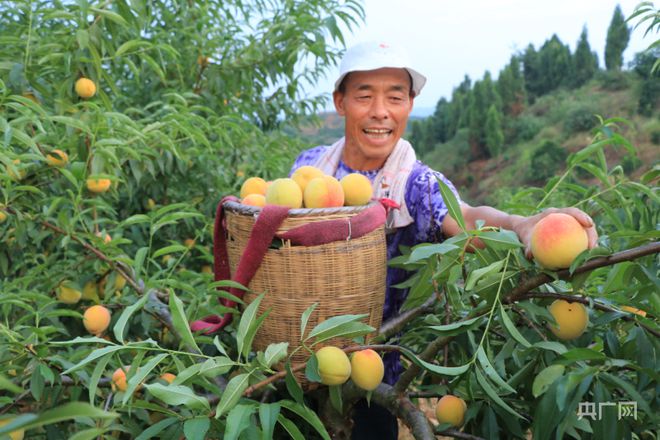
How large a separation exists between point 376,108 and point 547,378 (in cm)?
82

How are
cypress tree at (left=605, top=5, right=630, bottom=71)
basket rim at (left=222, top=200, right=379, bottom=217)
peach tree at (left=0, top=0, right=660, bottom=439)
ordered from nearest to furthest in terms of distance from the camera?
peach tree at (left=0, top=0, right=660, bottom=439) < basket rim at (left=222, top=200, right=379, bottom=217) < cypress tree at (left=605, top=5, right=630, bottom=71)

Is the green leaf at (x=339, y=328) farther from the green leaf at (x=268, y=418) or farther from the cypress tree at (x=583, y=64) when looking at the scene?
the cypress tree at (x=583, y=64)

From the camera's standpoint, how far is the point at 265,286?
3.99ft

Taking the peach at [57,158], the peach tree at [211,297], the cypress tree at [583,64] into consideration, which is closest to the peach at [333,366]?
the peach tree at [211,297]

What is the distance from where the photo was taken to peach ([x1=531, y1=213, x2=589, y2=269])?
2.95 feet

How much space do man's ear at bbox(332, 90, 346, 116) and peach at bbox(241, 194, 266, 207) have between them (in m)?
0.41

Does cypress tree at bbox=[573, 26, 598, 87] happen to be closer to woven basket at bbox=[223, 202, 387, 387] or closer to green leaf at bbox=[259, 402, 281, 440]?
woven basket at bbox=[223, 202, 387, 387]

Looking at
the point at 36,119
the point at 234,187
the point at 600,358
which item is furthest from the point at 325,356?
the point at 234,187

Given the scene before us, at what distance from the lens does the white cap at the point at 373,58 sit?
4.76ft

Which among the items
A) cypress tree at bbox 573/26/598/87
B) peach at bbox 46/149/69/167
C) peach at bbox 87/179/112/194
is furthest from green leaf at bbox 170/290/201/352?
cypress tree at bbox 573/26/598/87

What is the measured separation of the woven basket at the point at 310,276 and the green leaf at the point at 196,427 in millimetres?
342

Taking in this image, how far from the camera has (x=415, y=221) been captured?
4.91 ft

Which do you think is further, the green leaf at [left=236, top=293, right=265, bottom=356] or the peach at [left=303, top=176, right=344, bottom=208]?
the peach at [left=303, top=176, right=344, bottom=208]

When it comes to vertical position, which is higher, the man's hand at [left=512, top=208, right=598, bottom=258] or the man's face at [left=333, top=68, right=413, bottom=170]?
the man's face at [left=333, top=68, right=413, bottom=170]
